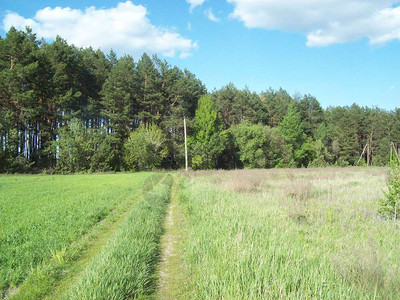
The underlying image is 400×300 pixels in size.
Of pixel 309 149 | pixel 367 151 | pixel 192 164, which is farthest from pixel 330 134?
pixel 192 164

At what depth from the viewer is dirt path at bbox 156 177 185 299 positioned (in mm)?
3730

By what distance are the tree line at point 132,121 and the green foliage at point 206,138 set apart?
0.20 metres

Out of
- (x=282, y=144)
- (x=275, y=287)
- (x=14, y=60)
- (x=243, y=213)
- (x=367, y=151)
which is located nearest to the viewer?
(x=275, y=287)

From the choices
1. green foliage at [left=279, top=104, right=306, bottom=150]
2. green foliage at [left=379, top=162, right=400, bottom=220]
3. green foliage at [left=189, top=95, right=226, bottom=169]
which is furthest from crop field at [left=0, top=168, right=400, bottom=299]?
green foliage at [left=279, top=104, right=306, bottom=150]

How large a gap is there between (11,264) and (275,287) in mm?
4719

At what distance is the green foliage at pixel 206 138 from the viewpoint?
139 ft

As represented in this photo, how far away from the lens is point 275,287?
9.52 ft

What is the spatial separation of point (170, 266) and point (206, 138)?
127 ft

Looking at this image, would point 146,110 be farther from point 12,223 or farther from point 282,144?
point 12,223

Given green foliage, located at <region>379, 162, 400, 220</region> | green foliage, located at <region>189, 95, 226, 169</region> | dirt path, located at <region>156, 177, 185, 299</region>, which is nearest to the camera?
dirt path, located at <region>156, 177, 185, 299</region>

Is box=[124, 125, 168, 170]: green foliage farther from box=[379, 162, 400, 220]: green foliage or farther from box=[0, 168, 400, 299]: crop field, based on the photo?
box=[379, 162, 400, 220]: green foliage

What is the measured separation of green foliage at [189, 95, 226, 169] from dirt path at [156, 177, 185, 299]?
34.8m

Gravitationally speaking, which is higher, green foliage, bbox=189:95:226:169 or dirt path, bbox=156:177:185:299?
green foliage, bbox=189:95:226:169

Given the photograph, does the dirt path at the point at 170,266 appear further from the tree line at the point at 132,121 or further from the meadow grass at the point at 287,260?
the tree line at the point at 132,121
